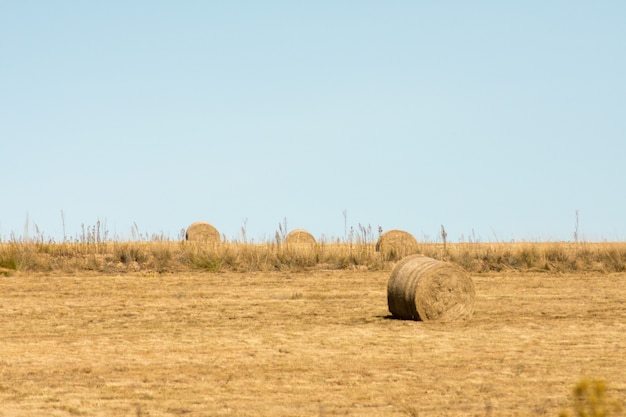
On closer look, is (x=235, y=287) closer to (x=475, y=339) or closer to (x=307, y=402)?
(x=475, y=339)

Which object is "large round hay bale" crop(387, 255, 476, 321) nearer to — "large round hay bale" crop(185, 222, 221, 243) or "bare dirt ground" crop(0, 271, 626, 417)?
"bare dirt ground" crop(0, 271, 626, 417)

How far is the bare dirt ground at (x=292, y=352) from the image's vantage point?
7707 millimetres

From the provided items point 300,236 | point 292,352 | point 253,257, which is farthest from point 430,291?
point 300,236

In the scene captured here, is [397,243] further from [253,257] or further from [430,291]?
[430,291]

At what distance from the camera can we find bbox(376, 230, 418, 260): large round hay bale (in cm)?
2494

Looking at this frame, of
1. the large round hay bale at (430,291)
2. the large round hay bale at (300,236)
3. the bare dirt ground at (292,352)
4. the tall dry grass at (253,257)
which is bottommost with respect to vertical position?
the bare dirt ground at (292,352)

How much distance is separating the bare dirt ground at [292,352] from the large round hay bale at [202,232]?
35.2ft

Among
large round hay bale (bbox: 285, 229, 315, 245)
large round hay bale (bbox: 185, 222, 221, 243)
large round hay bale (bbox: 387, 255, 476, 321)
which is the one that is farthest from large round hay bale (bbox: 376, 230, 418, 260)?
large round hay bale (bbox: 387, 255, 476, 321)

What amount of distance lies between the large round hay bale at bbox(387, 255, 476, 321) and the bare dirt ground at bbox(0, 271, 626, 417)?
27cm

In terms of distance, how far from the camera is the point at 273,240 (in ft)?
81.3

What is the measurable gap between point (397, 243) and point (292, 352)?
50.1 feet

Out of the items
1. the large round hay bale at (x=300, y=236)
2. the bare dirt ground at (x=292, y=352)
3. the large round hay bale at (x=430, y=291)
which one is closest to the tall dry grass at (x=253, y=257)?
the bare dirt ground at (x=292, y=352)

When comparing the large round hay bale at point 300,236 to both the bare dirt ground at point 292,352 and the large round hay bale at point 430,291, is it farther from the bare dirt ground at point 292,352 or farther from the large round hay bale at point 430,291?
the large round hay bale at point 430,291

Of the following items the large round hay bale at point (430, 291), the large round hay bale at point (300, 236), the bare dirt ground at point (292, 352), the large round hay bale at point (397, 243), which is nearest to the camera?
the bare dirt ground at point (292, 352)
